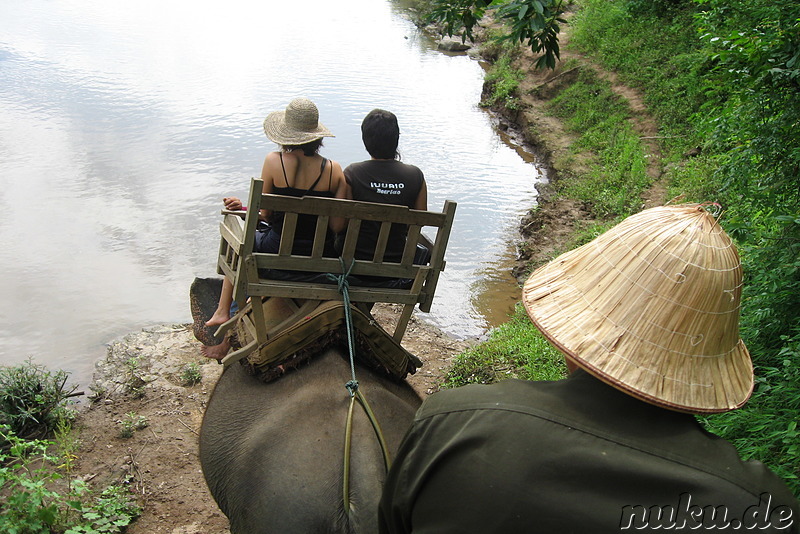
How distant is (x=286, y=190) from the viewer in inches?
131

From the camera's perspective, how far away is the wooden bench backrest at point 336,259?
9.16ft

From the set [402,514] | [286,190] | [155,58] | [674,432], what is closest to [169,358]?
[286,190]

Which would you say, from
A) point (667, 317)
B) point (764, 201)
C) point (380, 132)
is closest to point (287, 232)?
point (380, 132)

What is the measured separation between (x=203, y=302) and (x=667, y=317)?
3.33 metres

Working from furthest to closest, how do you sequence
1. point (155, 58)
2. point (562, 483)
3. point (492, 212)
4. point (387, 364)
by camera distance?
point (155, 58) → point (492, 212) → point (387, 364) → point (562, 483)

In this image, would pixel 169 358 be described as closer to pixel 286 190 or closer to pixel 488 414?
pixel 286 190

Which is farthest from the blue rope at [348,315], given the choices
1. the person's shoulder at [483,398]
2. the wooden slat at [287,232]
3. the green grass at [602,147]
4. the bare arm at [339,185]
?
the green grass at [602,147]

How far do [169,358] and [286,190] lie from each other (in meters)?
3.34

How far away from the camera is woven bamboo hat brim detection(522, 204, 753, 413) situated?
4.45ft

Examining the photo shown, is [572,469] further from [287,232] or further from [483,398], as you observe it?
[287,232]

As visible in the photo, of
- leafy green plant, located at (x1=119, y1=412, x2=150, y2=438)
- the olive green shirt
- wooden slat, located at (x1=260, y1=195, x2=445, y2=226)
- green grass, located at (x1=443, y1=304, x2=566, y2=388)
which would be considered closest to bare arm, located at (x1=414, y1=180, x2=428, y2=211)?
wooden slat, located at (x1=260, y1=195, x2=445, y2=226)

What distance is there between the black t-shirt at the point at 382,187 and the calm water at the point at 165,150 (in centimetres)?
366

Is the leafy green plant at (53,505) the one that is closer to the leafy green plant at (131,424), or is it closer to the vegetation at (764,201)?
the leafy green plant at (131,424)

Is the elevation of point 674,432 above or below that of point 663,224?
below
